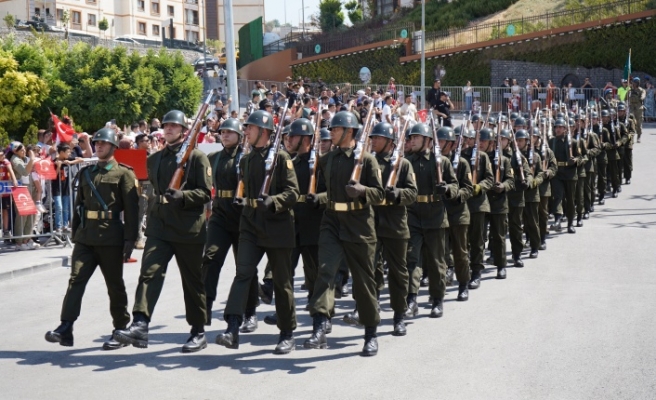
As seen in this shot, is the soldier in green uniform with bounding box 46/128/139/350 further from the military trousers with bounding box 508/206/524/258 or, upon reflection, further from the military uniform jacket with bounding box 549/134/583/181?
the military uniform jacket with bounding box 549/134/583/181

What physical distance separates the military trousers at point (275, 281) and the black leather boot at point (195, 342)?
1.02 feet

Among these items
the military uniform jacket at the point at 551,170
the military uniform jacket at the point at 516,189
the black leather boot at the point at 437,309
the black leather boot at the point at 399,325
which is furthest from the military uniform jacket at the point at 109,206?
the military uniform jacket at the point at 551,170

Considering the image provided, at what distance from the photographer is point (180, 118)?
881 cm

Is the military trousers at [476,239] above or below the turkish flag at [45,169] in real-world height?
below

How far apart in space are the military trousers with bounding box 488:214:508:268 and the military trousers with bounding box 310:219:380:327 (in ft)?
14.7

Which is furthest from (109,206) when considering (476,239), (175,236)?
(476,239)

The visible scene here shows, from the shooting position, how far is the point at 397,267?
919 centimetres

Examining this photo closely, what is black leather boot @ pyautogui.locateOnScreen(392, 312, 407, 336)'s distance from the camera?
9.42 meters

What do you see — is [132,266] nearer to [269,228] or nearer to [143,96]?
[269,228]

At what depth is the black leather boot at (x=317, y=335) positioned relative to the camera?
877 centimetres

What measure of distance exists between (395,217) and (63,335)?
319 cm

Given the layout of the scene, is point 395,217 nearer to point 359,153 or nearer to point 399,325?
point 359,153

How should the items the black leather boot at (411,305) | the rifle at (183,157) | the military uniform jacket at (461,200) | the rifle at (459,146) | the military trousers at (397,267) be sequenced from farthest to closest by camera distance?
1. the rifle at (459,146)
2. the military uniform jacket at (461,200)
3. the black leather boot at (411,305)
4. the military trousers at (397,267)
5. the rifle at (183,157)

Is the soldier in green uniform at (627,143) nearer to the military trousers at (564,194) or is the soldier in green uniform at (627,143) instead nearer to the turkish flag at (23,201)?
the military trousers at (564,194)
